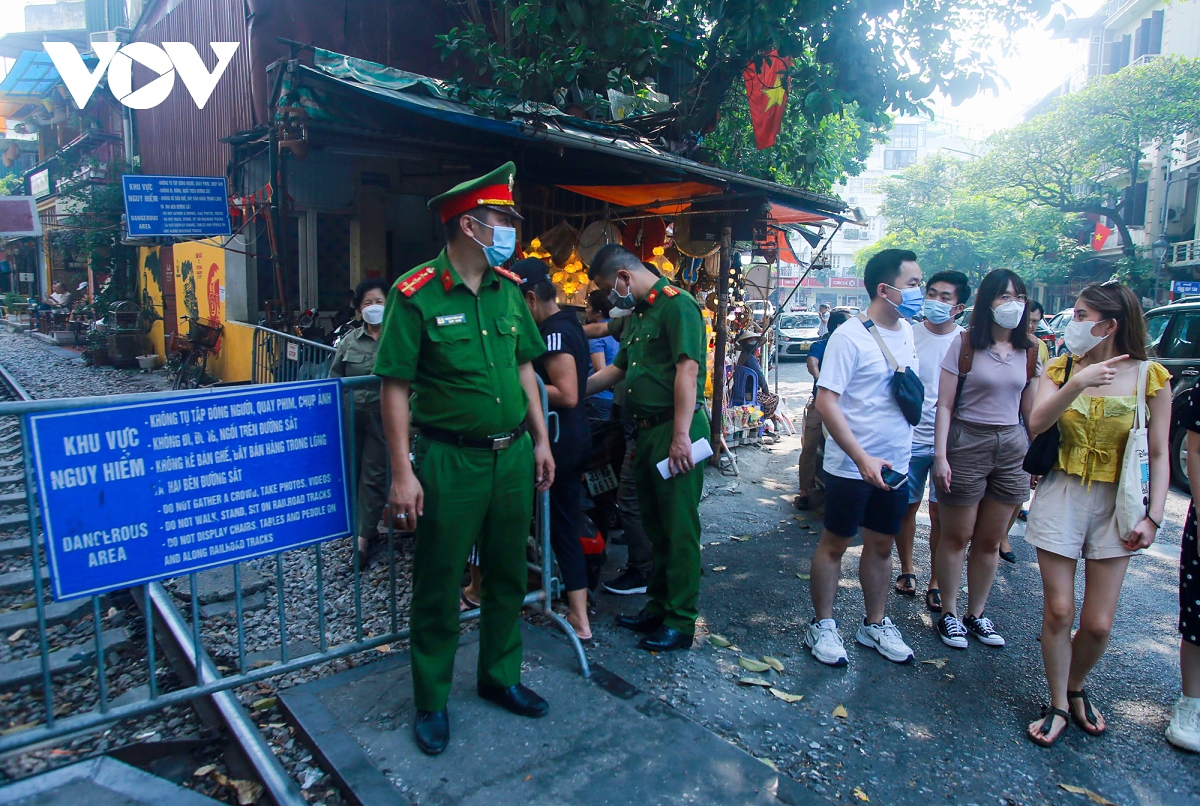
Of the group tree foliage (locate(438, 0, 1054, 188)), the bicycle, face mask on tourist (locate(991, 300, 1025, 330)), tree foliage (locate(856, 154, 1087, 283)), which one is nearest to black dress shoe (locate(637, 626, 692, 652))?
face mask on tourist (locate(991, 300, 1025, 330))

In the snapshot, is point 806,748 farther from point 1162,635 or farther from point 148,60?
point 148,60

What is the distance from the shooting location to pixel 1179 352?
8117 mm

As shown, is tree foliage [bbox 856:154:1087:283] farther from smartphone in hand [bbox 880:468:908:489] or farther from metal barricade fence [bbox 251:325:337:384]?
smartphone in hand [bbox 880:468:908:489]

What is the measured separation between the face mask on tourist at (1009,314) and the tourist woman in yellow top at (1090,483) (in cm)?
72

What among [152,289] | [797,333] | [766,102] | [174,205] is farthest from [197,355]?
[797,333]

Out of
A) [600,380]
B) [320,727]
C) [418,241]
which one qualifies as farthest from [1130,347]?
[418,241]

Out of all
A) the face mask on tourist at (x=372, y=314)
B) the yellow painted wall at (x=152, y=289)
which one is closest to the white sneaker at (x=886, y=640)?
the face mask on tourist at (x=372, y=314)

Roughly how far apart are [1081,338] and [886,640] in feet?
5.72

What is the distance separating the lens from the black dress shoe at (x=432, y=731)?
2818mm

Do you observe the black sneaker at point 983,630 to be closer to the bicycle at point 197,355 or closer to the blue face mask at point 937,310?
the blue face mask at point 937,310

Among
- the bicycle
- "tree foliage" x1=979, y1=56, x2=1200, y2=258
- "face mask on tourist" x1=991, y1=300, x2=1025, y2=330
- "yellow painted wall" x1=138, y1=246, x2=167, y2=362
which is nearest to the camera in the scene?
"face mask on tourist" x1=991, y1=300, x2=1025, y2=330

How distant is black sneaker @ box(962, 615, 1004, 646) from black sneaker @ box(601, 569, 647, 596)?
185cm

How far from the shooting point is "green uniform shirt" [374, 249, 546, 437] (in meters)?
2.73

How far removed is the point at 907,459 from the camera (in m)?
3.72
